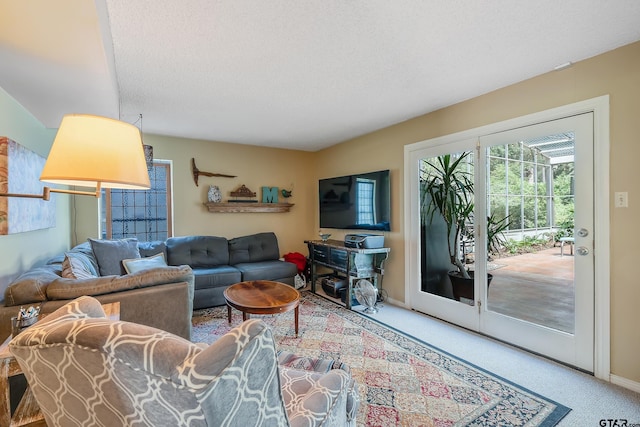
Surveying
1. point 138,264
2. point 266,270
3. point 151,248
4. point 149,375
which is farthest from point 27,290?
point 266,270

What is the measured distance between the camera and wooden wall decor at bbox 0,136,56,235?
1.85m

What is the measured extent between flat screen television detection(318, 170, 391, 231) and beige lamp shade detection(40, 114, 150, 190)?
3077 mm

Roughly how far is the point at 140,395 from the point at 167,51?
7.21 ft

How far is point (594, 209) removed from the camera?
7.04ft

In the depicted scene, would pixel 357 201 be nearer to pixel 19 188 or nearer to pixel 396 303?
pixel 396 303

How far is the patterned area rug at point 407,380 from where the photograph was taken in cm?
172

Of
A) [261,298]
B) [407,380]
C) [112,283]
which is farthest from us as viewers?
[261,298]

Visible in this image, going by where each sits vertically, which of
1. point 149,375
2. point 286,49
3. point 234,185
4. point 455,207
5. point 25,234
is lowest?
point 149,375

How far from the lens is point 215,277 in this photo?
366cm

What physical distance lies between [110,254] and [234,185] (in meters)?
2.01

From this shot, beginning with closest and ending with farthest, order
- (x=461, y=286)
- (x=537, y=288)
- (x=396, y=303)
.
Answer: (x=537, y=288)
(x=461, y=286)
(x=396, y=303)

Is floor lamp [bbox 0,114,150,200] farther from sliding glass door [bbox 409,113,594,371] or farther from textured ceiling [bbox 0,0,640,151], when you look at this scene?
sliding glass door [bbox 409,113,594,371]

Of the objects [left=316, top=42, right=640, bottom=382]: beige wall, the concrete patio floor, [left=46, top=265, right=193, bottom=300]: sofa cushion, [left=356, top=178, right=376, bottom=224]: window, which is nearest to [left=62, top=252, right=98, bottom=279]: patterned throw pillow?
[left=46, top=265, right=193, bottom=300]: sofa cushion

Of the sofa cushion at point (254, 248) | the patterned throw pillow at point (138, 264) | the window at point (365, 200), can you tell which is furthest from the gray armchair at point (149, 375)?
the sofa cushion at point (254, 248)
